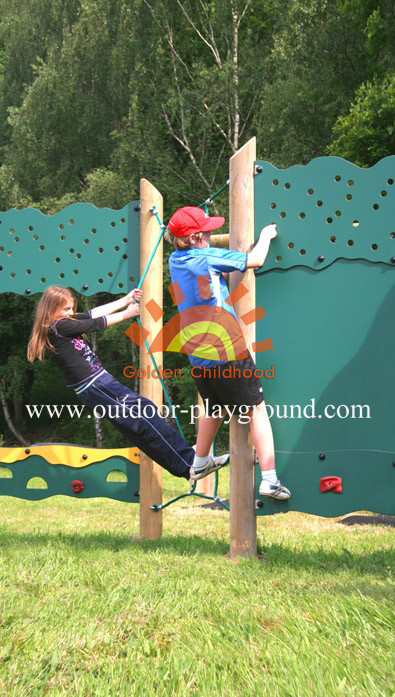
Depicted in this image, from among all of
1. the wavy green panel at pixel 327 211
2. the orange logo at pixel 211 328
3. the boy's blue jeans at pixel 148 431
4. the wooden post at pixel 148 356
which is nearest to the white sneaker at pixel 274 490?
the boy's blue jeans at pixel 148 431

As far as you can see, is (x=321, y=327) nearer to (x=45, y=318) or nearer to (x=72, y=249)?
(x=45, y=318)

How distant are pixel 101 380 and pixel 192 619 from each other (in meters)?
1.77

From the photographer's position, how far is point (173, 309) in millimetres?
17031

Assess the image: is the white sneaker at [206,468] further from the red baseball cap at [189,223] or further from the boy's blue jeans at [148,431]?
the red baseball cap at [189,223]

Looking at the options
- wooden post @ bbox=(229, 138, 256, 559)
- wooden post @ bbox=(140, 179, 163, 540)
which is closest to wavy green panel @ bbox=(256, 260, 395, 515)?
wooden post @ bbox=(229, 138, 256, 559)

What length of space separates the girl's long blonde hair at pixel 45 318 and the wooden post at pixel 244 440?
107 cm

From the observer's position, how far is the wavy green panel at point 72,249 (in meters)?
4.44

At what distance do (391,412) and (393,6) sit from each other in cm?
974

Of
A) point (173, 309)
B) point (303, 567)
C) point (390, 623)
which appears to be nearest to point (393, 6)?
point (173, 309)

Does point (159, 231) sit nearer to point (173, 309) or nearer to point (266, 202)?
point (266, 202)

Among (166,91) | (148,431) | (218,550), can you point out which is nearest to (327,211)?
(148,431)

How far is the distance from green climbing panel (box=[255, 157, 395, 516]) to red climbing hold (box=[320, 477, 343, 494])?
0.02m

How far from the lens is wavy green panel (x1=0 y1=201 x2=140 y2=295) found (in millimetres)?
4438

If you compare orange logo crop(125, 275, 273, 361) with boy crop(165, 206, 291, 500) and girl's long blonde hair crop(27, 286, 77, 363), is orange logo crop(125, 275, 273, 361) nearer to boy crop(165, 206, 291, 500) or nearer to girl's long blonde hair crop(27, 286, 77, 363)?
boy crop(165, 206, 291, 500)
